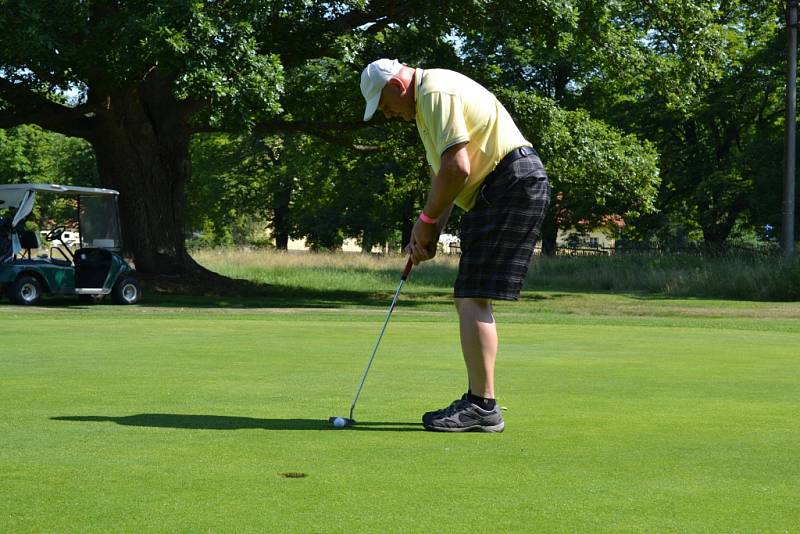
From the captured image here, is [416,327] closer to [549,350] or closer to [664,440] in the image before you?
[549,350]

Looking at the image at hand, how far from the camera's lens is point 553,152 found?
2597cm

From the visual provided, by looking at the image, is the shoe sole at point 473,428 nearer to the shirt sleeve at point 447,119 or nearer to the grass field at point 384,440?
the grass field at point 384,440

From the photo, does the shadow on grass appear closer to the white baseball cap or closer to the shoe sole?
the shoe sole

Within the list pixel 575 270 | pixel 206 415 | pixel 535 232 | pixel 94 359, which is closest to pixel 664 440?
pixel 535 232

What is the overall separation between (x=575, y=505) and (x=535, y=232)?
7.14 ft

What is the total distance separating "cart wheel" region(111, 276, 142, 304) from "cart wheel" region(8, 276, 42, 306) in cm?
148

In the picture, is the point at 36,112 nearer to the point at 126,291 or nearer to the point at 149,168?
the point at 149,168

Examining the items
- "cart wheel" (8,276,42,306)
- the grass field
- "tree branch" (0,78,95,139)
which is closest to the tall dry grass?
"tree branch" (0,78,95,139)

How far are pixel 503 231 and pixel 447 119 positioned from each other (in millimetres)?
633

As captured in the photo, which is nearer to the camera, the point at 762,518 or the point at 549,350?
the point at 762,518

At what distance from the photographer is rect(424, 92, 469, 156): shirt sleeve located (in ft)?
18.0

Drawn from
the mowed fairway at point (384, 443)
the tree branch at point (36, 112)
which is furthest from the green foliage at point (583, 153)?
the mowed fairway at point (384, 443)

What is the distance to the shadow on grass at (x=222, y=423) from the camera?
5551 millimetres

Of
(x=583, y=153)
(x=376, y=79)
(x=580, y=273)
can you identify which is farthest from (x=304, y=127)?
(x=376, y=79)
